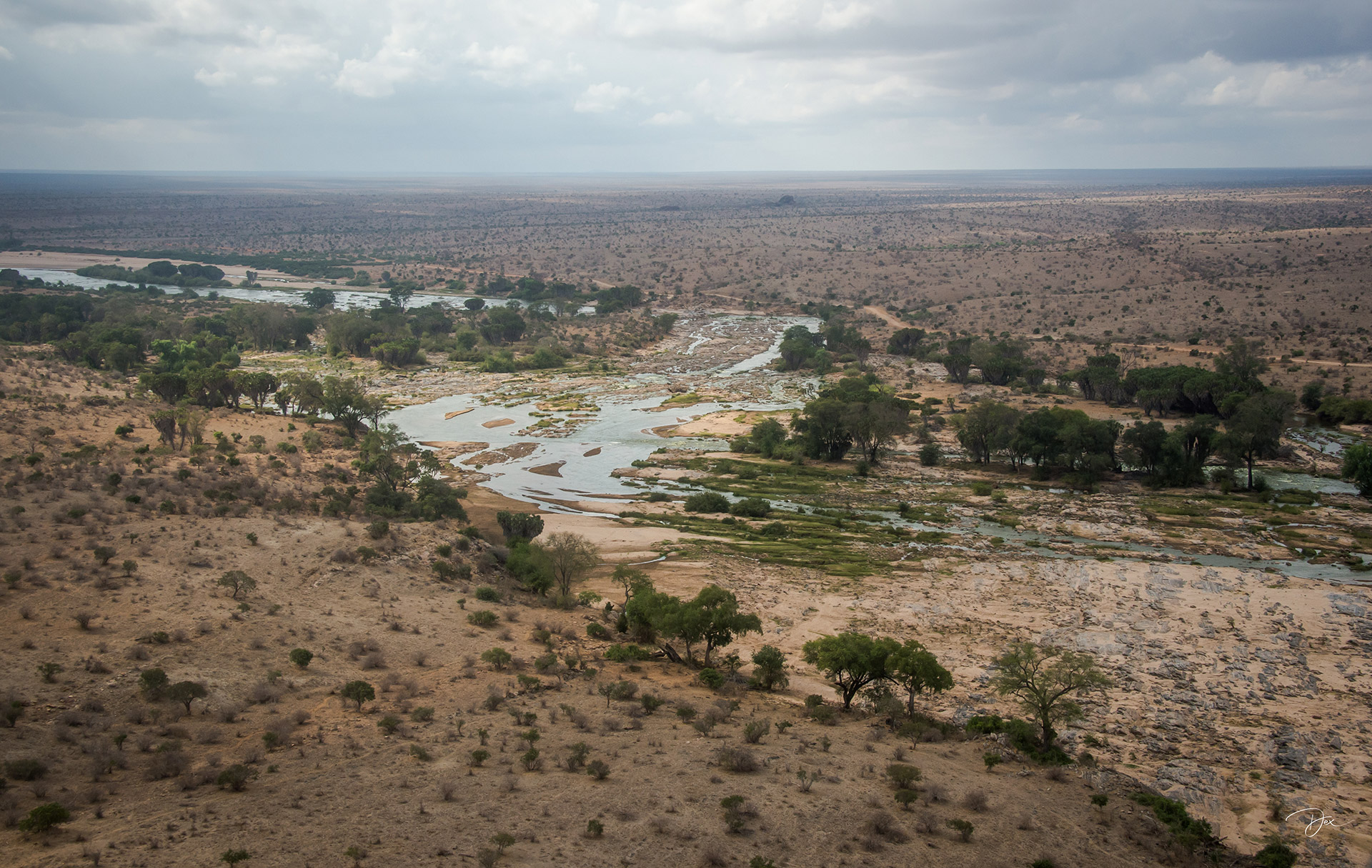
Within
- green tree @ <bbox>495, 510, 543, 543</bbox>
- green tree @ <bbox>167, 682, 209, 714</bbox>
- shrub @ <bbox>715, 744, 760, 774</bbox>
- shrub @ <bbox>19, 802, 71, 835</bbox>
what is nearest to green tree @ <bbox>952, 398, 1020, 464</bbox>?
green tree @ <bbox>495, 510, 543, 543</bbox>

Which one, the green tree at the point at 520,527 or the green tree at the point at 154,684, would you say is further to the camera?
the green tree at the point at 520,527

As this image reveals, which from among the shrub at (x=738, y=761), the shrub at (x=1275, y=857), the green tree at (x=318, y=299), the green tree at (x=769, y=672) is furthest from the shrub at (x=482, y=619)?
the green tree at (x=318, y=299)

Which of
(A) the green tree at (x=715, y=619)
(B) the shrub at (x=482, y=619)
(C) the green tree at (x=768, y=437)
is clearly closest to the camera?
(A) the green tree at (x=715, y=619)

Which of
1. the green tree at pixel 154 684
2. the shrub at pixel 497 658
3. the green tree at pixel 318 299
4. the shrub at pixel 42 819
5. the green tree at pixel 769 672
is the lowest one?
the green tree at pixel 769 672

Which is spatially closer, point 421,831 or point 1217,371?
point 421,831

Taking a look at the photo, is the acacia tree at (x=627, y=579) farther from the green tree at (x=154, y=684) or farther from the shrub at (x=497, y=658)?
the green tree at (x=154, y=684)

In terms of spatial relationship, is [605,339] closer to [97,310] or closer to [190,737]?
[97,310]

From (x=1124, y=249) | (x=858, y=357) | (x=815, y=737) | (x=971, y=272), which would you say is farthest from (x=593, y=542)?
(x=1124, y=249)
